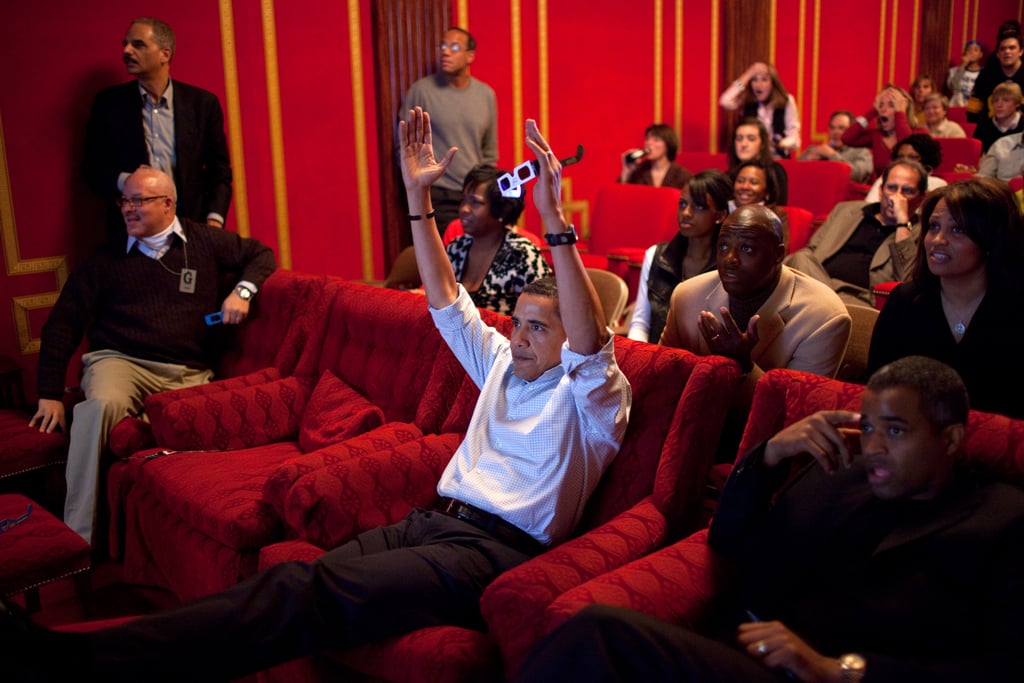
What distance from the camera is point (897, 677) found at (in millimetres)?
1501

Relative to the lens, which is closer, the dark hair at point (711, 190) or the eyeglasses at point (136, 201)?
the dark hair at point (711, 190)

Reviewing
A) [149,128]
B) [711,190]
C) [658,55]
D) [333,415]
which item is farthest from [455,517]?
[658,55]

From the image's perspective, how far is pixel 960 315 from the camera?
2.25m

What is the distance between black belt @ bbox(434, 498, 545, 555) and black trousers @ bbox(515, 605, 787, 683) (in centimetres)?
51

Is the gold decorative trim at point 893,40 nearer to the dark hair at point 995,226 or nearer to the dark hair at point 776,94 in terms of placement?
the dark hair at point 776,94

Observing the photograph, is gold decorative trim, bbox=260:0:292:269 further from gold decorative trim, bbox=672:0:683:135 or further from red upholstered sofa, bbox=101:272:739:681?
gold decorative trim, bbox=672:0:683:135

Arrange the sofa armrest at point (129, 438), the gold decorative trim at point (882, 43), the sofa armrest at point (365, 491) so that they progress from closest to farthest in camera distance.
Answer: the sofa armrest at point (365, 491) < the sofa armrest at point (129, 438) < the gold decorative trim at point (882, 43)

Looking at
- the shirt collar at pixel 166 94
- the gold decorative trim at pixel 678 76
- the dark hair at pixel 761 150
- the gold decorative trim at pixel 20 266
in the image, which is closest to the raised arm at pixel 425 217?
the shirt collar at pixel 166 94

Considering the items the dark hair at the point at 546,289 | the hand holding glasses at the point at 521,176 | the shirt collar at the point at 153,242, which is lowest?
the shirt collar at the point at 153,242

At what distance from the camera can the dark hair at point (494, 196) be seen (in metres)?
3.39

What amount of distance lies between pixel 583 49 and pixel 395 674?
553cm

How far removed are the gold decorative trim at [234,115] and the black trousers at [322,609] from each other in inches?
121

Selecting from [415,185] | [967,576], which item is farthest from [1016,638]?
[415,185]

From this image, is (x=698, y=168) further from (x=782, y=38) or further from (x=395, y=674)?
(x=395, y=674)
